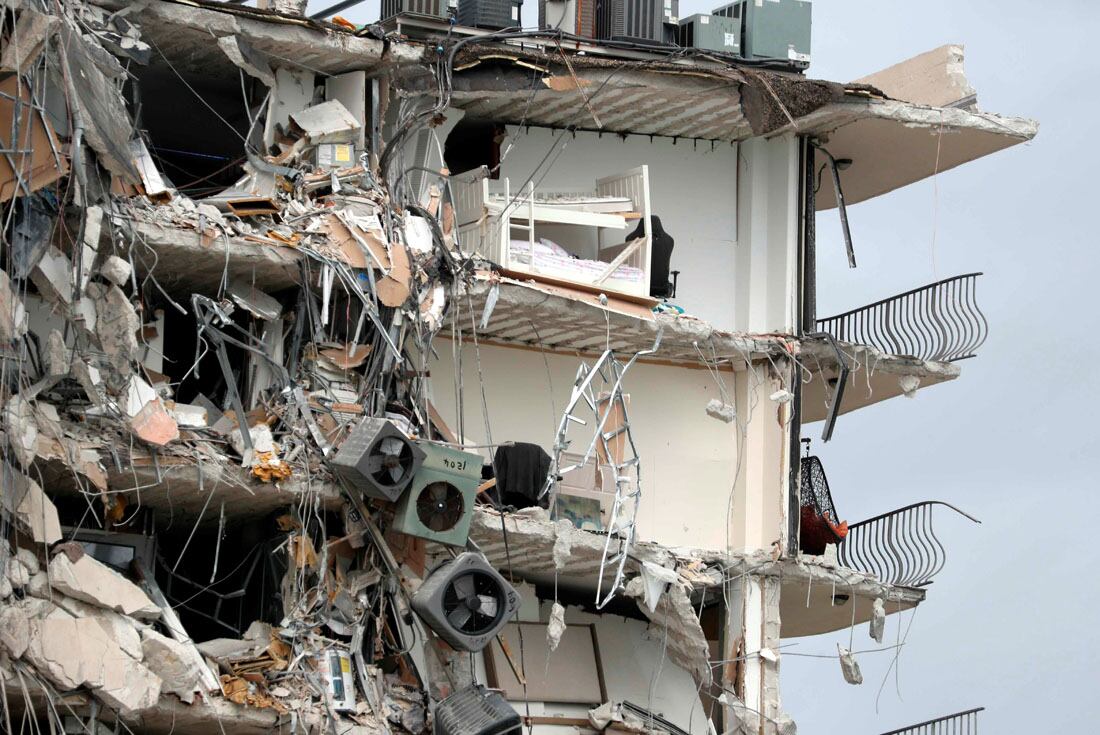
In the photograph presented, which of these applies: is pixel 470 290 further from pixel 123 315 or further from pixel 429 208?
pixel 123 315

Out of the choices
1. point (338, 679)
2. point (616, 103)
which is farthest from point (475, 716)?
point (616, 103)

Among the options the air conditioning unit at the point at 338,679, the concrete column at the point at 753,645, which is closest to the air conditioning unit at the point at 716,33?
the concrete column at the point at 753,645

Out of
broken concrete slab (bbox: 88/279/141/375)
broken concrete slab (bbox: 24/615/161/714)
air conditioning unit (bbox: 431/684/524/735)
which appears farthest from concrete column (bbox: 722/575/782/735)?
broken concrete slab (bbox: 88/279/141/375)

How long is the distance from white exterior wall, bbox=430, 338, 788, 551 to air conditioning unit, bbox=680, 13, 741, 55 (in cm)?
385

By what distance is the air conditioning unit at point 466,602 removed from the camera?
88.6ft

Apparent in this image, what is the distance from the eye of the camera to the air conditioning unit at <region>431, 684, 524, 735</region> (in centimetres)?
2695

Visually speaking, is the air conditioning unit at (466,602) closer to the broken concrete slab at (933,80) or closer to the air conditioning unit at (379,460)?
the air conditioning unit at (379,460)

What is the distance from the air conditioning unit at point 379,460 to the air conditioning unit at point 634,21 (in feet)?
21.8

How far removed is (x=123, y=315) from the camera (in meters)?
26.6

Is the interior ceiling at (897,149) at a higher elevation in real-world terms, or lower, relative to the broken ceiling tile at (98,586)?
higher

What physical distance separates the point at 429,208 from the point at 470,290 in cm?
103

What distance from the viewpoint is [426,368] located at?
2906 centimetres

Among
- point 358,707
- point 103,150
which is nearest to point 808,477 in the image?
point 358,707

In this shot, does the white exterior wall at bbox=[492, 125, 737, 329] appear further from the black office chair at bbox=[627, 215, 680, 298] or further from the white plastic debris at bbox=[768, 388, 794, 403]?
the white plastic debris at bbox=[768, 388, 794, 403]
